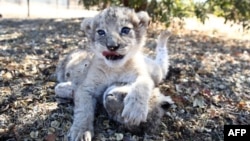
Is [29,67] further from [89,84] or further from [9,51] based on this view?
[89,84]

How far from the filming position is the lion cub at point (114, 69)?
3289 millimetres

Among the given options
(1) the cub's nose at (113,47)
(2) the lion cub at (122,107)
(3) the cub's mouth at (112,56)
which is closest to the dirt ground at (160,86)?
(2) the lion cub at (122,107)

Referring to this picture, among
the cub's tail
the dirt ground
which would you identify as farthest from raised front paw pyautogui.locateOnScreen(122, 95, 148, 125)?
the cub's tail

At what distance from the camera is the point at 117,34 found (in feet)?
11.6

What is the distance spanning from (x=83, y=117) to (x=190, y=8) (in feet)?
14.7

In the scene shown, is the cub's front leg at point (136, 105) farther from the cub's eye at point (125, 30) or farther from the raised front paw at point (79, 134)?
the cub's eye at point (125, 30)

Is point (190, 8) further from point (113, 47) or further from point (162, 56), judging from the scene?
point (113, 47)

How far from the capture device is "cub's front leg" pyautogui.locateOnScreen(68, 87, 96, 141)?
327 centimetres

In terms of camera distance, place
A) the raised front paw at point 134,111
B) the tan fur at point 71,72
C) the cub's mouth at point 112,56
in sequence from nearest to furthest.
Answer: the raised front paw at point 134,111
the cub's mouth at point 112,56
the tan fur at point 71,72

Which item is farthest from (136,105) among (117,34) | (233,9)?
(233,9)

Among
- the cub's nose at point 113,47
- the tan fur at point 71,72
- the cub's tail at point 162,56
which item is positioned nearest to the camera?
the cub's nose at point 113,47

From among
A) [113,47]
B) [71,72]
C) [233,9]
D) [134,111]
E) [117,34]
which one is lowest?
[134,111]

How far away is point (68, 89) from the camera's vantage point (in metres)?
4.08

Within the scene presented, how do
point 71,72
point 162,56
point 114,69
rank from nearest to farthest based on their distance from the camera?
point 114,69
point 71,72
point 162,56
